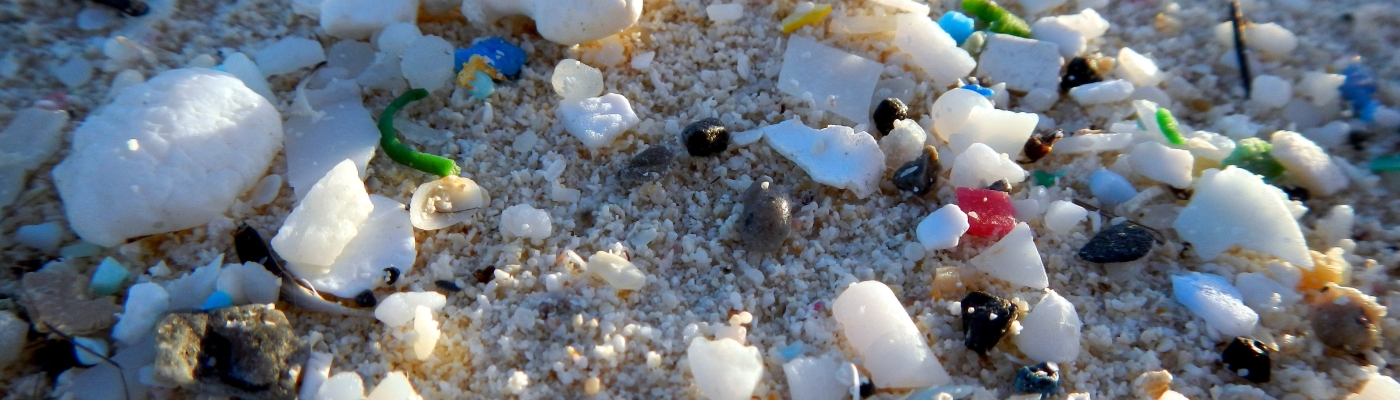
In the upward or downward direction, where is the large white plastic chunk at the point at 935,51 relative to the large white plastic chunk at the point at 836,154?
upward

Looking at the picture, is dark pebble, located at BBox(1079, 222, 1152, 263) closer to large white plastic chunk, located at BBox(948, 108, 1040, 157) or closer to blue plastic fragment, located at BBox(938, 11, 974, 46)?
large white plastic chunk, located at BBox(948, 108, 1040, 157)

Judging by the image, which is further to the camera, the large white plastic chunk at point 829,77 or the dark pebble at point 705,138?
the large white plastic chunk at point 829,77

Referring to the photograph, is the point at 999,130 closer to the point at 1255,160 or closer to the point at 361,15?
the point at 1255,160

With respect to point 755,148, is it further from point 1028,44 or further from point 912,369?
point 1028,44

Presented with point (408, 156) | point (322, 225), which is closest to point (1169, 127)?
point (408, 156)

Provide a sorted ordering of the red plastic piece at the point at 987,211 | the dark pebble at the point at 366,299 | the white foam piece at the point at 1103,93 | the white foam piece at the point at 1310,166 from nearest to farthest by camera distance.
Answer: the dark pebble at the point at 366,299
the red plastic piece at the point at 987,211
the white foam piece at the point at 1310,166
the white foam piece at the point at 1103,93

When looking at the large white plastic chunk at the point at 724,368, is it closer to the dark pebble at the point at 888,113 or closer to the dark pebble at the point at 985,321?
the dark pebble at the point at 985,321

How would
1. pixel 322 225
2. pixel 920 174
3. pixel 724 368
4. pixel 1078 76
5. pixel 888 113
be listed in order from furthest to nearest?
pixel 1078 76
pixel 888 113
pixel 920 174
pixel 322 225
pixel 724 368

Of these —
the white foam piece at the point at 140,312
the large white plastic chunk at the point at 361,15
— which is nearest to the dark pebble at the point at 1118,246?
the large white plastic chunk at the point at 361,15
